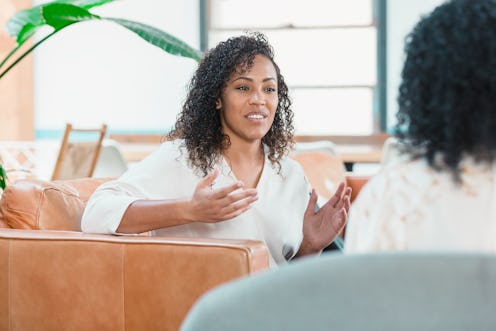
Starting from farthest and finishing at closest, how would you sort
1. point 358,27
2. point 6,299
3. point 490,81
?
point 358,27
point 6,299
point 490,81

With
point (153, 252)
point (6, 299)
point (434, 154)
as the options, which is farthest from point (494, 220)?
point (6, 299)

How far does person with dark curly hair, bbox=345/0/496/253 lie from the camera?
1069mm

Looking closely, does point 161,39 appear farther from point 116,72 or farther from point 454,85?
point 116,72

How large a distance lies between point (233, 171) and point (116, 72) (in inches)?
206

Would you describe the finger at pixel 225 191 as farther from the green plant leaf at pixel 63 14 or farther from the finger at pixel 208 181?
the green plant leaf at pixel 63 14

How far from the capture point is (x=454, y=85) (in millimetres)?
1070

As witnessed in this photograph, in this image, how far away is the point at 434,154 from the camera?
1.10m

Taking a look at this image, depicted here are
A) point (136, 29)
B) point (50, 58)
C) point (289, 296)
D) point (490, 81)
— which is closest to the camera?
point (289, 296)

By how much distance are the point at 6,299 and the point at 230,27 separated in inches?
215

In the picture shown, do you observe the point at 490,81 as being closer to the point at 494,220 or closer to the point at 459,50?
the point at 459,50

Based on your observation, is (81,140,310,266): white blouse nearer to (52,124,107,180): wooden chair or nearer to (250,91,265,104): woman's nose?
(250,91,265,104): woman's nose

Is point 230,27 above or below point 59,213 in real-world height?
above

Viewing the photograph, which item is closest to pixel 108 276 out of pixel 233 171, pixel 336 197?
pixel 233 171

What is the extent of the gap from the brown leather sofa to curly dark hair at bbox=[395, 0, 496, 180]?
2.45 feet
